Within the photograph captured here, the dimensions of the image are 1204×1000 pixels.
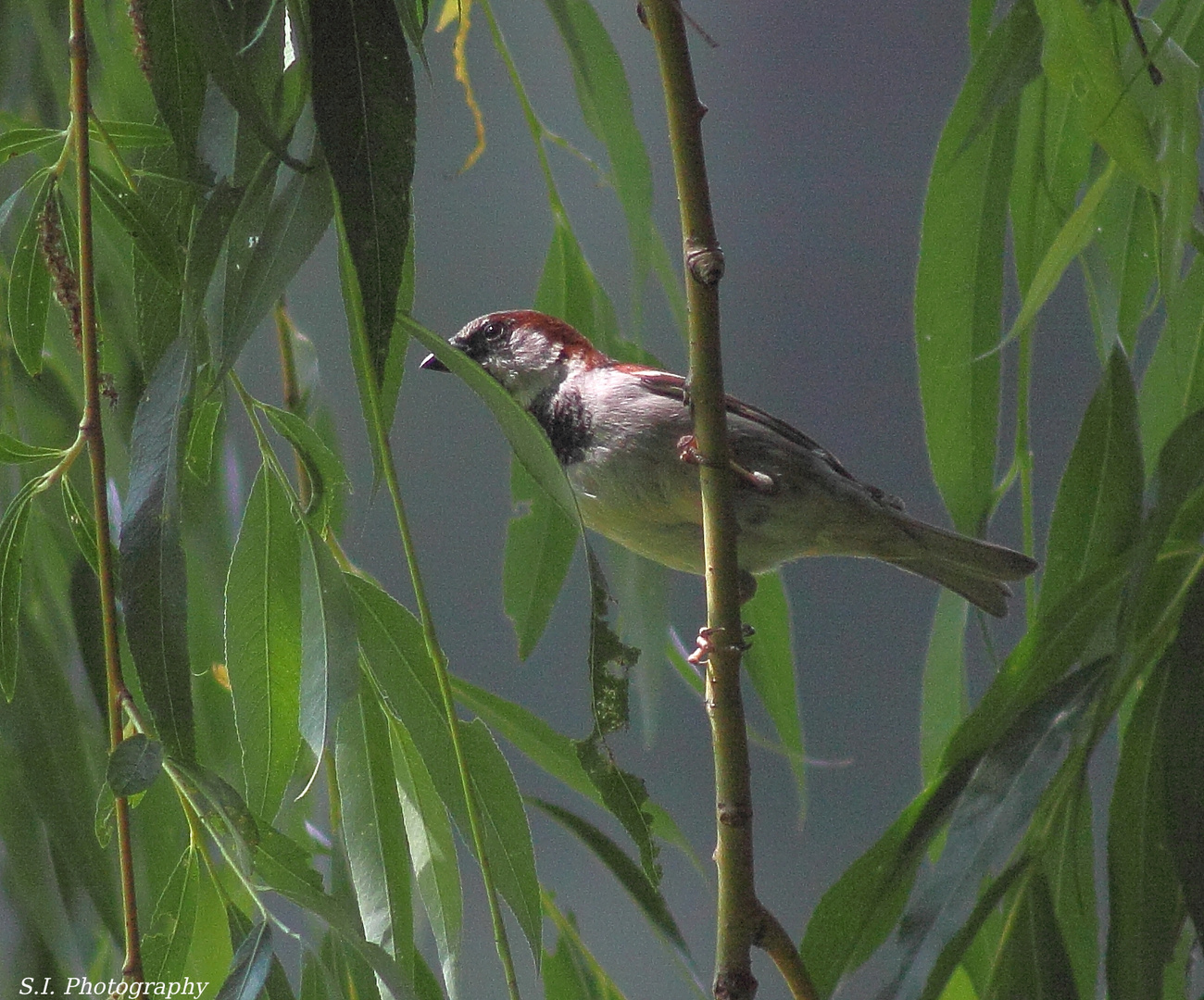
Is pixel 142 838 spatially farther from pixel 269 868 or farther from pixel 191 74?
pixel 191 74

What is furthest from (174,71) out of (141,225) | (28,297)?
(28,297)

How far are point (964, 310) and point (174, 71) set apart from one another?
1.88 feet

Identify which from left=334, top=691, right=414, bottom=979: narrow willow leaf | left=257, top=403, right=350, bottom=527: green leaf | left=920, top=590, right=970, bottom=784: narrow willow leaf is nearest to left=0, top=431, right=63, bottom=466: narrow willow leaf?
left=257, top=403, right=350, bottom=527: green leaf

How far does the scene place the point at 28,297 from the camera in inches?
26.6

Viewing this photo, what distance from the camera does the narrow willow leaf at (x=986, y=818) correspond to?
2.32 ft

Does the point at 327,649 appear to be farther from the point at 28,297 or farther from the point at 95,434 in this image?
the point at 28,297

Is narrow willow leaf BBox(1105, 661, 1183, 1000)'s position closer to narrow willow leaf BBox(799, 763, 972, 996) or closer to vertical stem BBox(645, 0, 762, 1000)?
narrow willow leaf BBox(799, 763, 972, 996)

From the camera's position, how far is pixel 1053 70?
2.11 ft

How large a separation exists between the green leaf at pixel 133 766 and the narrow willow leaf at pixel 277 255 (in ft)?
0.56

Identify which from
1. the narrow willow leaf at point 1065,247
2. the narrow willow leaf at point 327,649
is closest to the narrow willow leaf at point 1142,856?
the narrow willow leaf at point 1065,247

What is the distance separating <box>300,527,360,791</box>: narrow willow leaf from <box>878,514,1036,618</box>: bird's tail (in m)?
0.62

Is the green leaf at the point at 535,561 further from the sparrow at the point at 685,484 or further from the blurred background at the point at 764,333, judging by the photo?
the blurred background at the point at 764,333

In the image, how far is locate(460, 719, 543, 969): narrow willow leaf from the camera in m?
0.66

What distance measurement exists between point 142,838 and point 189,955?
0.64 feet
